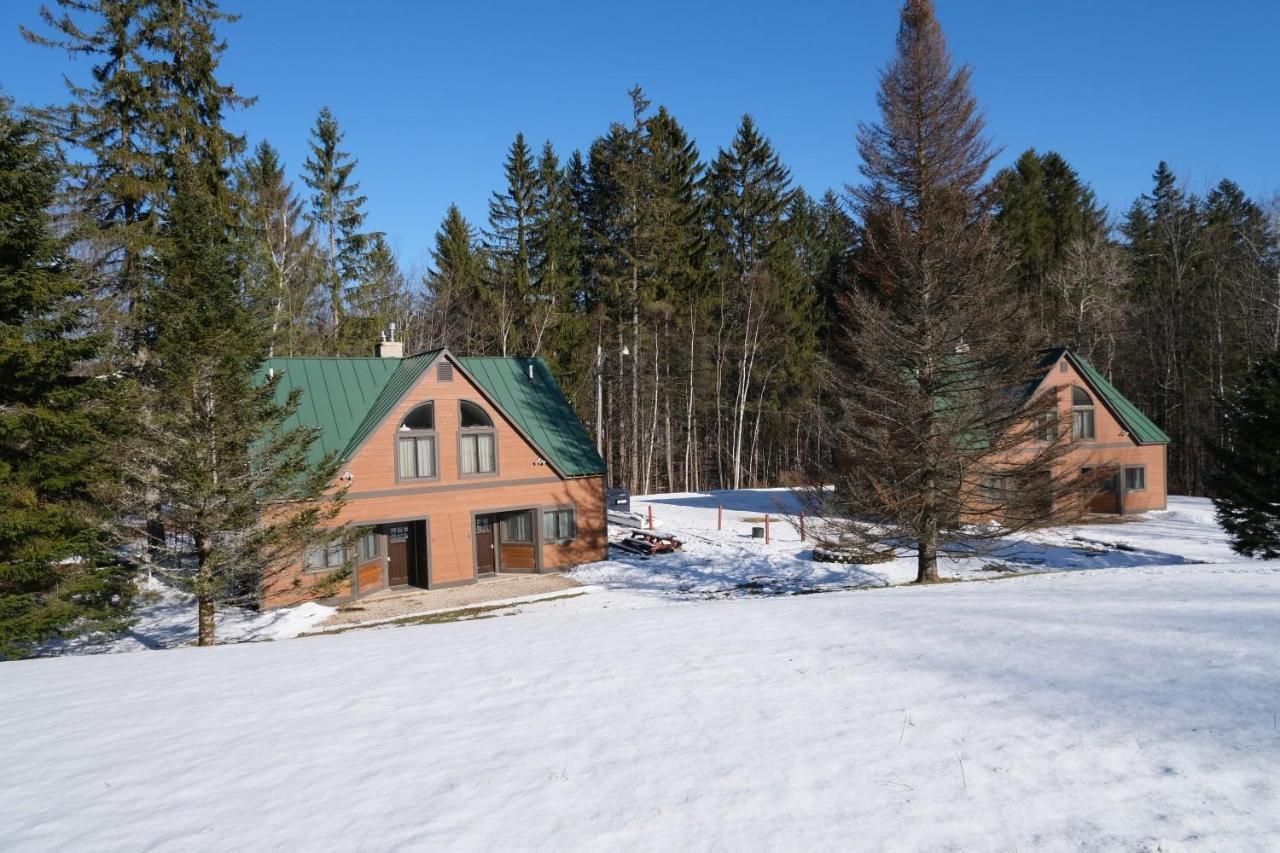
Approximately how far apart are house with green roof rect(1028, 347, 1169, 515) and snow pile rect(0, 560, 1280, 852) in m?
23.0

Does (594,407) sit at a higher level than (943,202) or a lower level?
lower

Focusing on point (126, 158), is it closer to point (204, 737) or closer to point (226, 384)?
point (226, 384)

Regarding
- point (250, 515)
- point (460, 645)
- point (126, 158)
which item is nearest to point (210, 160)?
point (126, 158)

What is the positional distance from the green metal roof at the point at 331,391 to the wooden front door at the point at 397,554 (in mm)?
2925

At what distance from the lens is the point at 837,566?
19.9 metres

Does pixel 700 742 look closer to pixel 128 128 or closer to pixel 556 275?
pixel 128 128

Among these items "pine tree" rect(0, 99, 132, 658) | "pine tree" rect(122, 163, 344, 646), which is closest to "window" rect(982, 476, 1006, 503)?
"pine tree" rect(122, 163, 344, 646)

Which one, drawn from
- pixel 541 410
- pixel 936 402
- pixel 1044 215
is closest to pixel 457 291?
pixel 541 410

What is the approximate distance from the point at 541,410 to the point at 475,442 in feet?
9.44

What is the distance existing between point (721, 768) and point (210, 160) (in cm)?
2381

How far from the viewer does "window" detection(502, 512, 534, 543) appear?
69.3ft

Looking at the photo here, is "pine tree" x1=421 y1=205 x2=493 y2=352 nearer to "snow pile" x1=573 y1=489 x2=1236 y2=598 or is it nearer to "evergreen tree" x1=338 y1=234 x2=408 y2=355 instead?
"evergreen tree" x1=338 y1=234 x2=408 y2=355

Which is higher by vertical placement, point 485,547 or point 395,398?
point 395,398

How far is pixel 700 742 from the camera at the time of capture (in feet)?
17.7
